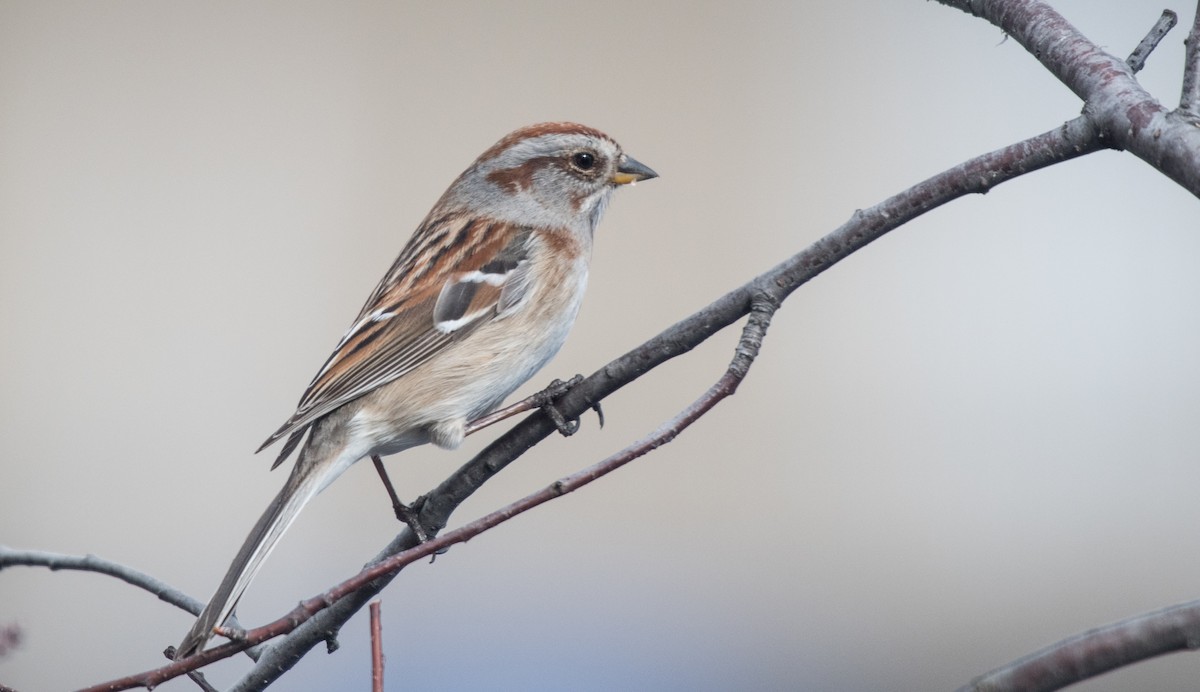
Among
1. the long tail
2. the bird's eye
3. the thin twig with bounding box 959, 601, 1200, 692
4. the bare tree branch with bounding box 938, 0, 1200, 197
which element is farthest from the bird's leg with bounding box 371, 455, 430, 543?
the bare tree branch with bounding box 938, 0, 1200, 197

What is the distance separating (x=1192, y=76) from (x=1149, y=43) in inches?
9.0

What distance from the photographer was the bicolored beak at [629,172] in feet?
11.3

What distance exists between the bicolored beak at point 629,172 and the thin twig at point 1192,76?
6.15 ft

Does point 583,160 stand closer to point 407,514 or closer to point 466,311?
point 466,311

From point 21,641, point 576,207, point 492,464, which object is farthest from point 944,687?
point 21,641

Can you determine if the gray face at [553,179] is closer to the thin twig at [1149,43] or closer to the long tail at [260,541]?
the long tail at [260,541]

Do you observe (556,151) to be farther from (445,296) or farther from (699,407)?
(699,407)

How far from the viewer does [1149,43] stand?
184 cm

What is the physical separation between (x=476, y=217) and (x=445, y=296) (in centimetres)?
39

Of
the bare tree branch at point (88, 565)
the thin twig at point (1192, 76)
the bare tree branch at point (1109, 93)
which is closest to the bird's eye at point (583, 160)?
the bare tree branch at point (1109, 93)

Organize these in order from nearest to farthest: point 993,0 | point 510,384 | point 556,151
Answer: point 993,0
point 510,384
point 556,151

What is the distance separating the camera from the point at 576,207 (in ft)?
11.4

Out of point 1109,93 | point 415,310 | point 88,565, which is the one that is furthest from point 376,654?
point 415,310

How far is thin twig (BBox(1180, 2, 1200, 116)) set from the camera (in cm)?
157
